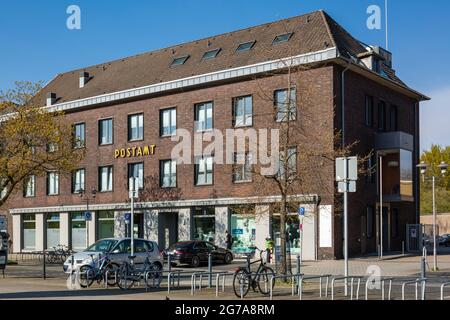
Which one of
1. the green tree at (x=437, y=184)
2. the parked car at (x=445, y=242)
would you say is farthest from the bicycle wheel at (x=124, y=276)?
the green tree at (x=437, y=184)

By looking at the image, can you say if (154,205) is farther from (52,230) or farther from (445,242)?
(445,242)

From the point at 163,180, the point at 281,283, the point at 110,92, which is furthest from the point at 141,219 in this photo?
the point at 281,283

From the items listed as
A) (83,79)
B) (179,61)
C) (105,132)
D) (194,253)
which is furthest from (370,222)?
(83,79)

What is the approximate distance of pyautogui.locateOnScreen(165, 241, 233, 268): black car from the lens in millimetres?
32188

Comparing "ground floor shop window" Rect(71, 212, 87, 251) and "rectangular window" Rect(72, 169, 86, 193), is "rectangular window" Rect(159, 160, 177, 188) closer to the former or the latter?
"rectangular window" Rect(72, 169, 86, 193)

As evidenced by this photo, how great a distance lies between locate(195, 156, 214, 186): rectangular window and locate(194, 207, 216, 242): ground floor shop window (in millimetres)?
1644

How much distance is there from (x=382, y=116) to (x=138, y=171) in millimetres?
15885

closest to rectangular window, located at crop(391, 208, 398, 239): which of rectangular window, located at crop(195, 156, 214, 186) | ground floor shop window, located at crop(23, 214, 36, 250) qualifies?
rectangular window, located at crop(195, 156, 214, 186)

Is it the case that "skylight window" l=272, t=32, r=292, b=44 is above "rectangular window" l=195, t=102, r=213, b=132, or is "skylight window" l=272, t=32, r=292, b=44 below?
above

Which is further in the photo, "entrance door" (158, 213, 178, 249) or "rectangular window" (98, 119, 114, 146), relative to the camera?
"rectangular window" (98, 119, 114, 146)

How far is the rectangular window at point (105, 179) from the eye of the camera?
4533 cm

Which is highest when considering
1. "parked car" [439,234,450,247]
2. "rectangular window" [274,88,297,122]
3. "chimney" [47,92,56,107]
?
"chimney" [47,92,56,107]

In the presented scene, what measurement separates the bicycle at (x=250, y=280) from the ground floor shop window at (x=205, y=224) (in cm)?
2207
